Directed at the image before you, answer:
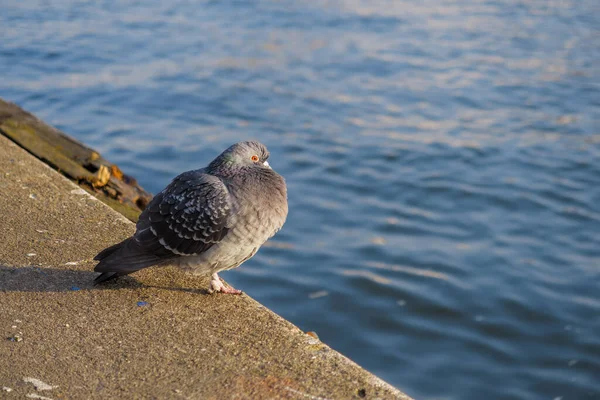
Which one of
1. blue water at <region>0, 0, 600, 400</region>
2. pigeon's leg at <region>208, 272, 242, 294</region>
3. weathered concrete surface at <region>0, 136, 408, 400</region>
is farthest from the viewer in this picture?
blue water at <region>0, 0, 600, 400</region>

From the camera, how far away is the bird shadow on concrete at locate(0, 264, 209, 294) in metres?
4.09

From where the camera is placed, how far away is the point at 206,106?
499 inches

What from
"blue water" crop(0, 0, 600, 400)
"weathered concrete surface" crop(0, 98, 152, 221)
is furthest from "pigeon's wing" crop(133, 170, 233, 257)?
"blue water" crop(0, 0, 600, 400)

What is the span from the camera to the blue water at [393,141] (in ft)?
23.9

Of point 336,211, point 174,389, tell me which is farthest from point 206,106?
point 174,389

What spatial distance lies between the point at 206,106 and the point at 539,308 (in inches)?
281

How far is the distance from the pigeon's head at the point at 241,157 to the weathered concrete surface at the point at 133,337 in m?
0.76

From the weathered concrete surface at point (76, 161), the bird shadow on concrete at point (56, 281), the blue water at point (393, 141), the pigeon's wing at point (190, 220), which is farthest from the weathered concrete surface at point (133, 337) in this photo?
the blue water at point (393, 141)

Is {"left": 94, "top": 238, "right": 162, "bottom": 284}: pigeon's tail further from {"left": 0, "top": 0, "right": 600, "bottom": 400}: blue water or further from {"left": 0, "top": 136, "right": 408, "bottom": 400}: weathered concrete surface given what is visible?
{"left": 0, "top": 0, "right": 600, "bottom": 400}: blue water

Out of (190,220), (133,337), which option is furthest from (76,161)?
(133,337)

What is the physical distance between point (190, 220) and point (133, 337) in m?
0.75

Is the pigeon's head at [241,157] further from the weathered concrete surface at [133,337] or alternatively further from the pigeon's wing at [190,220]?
the weathered concrete surface at [133,337]

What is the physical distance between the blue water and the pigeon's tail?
329 cm

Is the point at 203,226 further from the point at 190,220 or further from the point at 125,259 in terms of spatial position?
the point at 125,259
